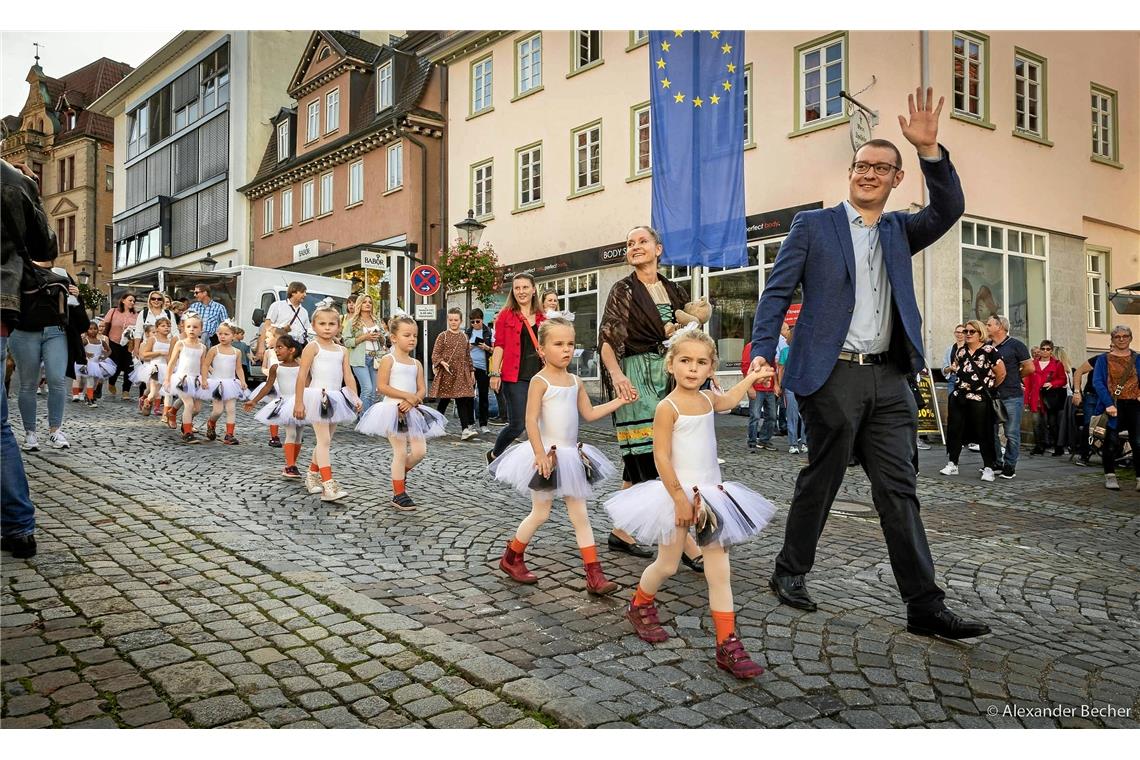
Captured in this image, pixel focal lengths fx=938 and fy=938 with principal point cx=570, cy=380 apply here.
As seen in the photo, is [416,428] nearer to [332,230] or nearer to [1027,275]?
[1027,275]

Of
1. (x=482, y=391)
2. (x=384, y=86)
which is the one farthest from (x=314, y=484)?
(x=384, y=86)

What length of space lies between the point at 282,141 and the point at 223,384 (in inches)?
1075

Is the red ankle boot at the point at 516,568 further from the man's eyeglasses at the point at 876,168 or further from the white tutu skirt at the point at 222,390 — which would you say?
the white tutu skirt at the point at 222,390

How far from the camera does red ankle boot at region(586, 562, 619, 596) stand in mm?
4477

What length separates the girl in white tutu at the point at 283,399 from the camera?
313 inches

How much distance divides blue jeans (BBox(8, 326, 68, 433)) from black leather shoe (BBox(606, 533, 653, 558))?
5.67 metres

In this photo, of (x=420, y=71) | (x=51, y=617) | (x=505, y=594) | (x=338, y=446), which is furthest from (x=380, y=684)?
(x=420, y=71)

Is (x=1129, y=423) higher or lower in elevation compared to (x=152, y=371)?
lower

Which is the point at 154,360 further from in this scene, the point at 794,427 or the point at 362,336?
the point at 794,427

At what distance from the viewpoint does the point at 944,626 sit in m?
3.95

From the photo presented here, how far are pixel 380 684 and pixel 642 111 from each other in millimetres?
18391

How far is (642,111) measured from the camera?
20.2 m

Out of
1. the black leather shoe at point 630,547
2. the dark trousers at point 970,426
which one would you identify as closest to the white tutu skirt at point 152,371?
the black leather shoe at point 630,547

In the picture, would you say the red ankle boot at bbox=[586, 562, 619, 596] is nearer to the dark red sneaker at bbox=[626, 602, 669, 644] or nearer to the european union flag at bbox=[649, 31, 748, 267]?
the dark red sneaker at bbox=[626, 602, 669, 644]
